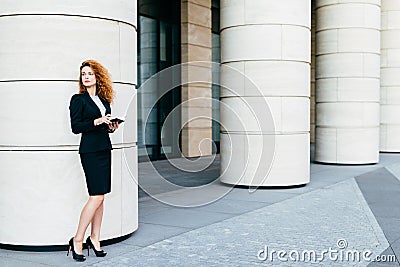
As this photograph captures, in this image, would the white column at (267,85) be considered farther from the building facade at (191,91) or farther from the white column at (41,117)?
the white column at (41,117)

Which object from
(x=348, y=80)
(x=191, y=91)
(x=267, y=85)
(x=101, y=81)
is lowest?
(x=101, y=81)

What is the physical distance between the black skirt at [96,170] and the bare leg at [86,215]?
0.08m

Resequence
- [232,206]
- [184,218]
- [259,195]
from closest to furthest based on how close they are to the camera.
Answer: [184,218], [232,206], [259,195]

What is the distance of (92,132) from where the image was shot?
20.7 ft

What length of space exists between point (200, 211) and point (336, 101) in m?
9.41

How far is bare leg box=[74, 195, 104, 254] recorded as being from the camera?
6.38m

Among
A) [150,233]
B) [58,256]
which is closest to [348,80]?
[150,233]

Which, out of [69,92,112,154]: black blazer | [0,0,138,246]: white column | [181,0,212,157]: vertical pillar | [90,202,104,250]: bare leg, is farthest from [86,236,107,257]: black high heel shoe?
[181,0,212,157]: vertical pillar

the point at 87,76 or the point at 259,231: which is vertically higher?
the point at 87,76

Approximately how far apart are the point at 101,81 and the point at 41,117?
90 centimetres

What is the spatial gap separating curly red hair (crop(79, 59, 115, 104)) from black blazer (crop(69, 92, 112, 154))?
161mm

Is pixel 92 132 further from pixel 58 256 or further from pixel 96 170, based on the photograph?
pixel 58 256

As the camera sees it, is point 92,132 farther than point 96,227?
No

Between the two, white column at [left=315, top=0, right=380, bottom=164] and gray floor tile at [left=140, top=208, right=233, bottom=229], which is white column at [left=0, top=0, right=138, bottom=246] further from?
white column at [left=315, top=0, right=380, bottom=164]
